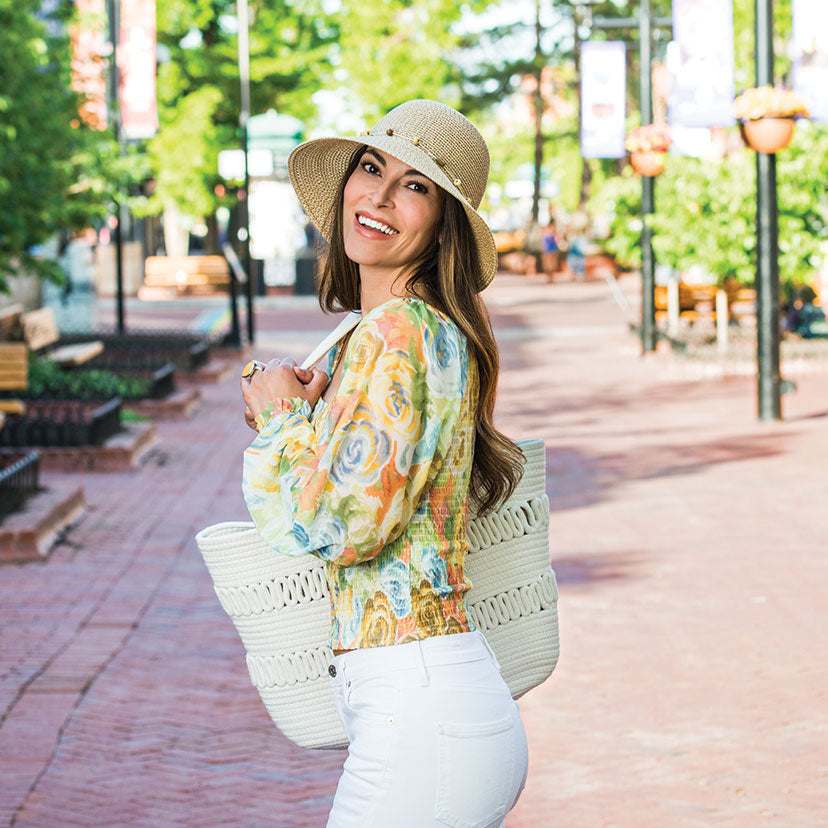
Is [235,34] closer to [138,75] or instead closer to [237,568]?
[138,75]

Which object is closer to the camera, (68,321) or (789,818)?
(789,818)

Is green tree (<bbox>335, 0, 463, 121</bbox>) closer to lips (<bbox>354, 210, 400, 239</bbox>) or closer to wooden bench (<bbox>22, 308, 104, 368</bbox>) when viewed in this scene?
wooden bench (<bbox>22, 308, 104, 368</bbox>)

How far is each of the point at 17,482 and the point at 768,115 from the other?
25.7 ft

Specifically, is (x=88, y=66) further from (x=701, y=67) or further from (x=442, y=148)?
(x=442, y=148)

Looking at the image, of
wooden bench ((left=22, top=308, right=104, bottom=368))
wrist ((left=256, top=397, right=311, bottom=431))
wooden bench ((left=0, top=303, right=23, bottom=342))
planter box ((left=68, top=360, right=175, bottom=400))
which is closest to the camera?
wrist ((left=256, top=397, right=311, bottom=431))

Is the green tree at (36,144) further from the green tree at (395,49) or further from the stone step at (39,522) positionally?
the green tree at (395,49)

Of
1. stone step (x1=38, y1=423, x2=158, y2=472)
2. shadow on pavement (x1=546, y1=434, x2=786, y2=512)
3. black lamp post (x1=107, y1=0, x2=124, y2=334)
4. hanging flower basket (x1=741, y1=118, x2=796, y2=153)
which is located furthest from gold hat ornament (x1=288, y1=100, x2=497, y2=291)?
black lamp post (x1=107, y1=0, x2=124, y2=334)

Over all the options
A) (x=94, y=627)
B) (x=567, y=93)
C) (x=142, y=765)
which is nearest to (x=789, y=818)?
(x=142, y=765)

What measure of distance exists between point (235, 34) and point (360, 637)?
4404 centimetres

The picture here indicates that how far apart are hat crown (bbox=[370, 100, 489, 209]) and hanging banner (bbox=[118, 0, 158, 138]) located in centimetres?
2220

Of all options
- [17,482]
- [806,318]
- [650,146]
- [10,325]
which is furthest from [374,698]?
[806,318]

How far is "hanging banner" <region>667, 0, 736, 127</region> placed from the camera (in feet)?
60.2

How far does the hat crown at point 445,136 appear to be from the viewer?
2.52 m

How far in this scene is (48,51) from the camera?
1416 cm
